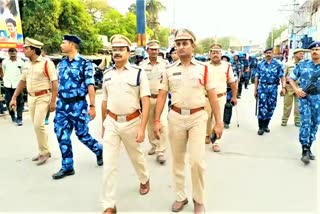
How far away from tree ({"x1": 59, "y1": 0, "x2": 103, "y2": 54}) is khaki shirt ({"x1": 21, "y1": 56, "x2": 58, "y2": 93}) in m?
18.2

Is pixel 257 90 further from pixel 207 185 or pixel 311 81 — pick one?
pixel 207 185

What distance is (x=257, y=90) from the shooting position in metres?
7.31

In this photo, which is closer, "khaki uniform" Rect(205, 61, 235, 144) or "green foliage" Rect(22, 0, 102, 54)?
"khaki uniform" Rect(205, 61, 235, 144)

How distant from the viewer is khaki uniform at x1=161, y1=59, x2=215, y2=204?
342 centimetres

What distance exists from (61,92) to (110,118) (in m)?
1.08

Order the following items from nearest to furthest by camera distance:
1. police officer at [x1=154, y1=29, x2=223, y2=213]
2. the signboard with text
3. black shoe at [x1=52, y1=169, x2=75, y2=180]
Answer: police officer at [x1=154, y1=29, x2=223, y2=213]
black shoe at [x1=52, y1=169, x2=75, y2=180]
the signboard with text

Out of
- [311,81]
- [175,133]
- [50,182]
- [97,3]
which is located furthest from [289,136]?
[97,3]

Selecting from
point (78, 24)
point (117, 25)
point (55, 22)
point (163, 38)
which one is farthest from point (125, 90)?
point (163, 38)

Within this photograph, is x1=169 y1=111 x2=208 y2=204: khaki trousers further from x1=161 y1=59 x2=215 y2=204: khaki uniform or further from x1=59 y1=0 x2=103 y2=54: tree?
x1=59 y1=0 x2=103 y2=54: tree

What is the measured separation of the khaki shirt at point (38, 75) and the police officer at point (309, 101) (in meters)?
3.48

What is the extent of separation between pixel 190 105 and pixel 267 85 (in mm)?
4055

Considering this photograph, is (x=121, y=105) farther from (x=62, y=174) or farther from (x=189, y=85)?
(x=62, y=174)

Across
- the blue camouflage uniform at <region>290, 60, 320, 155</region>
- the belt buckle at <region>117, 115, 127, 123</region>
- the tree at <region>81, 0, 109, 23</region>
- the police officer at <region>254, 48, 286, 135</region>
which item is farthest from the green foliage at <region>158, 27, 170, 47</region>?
the belt buckle at <region>117, 115, 127, 123</region>

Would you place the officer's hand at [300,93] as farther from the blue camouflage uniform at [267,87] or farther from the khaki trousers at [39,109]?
the khaki trousers at [39,109]
